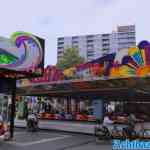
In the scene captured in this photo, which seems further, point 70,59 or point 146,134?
point 70,59

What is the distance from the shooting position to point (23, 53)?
48.9 ft

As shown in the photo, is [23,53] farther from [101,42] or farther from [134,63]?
[101,42]

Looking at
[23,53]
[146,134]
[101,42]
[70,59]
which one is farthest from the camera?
[101,42]

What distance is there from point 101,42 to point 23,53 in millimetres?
113590

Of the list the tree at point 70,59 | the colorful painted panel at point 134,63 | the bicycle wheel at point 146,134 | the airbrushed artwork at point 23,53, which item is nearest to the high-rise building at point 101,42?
the tree at point 70,59

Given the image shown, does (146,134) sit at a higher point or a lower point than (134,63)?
lower

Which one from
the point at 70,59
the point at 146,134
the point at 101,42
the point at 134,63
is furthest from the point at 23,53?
the point at 101,42

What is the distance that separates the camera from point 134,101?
2789cm

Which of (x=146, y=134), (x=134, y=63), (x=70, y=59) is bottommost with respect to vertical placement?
(x=146, y=134)

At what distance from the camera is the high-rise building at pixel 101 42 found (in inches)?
4929

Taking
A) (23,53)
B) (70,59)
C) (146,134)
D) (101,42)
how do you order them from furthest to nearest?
(101,42), (70,59), (146,134), (23,53)

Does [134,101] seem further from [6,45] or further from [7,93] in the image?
[6,45]

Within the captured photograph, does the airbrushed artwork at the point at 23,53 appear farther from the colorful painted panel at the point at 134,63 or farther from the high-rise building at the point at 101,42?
the high-rise building at the point at 101,42

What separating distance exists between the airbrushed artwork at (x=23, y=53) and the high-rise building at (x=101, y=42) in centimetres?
10771
